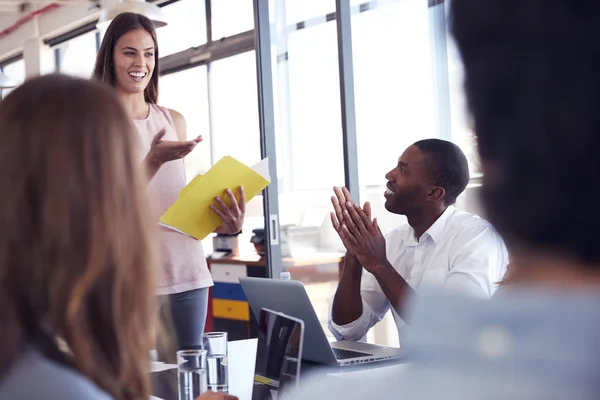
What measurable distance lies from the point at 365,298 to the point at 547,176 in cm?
212

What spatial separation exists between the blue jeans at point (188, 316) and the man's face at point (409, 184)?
692 millimetres

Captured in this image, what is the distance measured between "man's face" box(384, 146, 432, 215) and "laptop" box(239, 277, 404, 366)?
626 millimetres

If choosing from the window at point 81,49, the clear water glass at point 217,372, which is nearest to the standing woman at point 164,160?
the clear water glass at point 217,372

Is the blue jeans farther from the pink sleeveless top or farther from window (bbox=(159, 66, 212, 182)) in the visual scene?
window (bbox=(159, 66, 212, 182))

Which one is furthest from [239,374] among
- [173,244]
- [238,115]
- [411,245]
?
[238,115]

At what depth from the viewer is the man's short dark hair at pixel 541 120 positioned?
456mm

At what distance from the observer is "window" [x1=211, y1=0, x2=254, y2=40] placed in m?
5.90

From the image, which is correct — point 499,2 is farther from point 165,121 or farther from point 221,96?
point 221,96

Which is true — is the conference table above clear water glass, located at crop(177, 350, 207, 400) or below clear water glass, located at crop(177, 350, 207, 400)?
below

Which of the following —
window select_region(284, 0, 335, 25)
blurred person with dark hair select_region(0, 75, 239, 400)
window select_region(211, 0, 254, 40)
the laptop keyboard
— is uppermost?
window select_region(211, 0, 254, 40)

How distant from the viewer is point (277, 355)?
5.10 feet

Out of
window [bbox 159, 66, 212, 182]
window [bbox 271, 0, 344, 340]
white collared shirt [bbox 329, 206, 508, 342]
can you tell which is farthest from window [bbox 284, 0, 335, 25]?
white collared shirt [bbox 329, 206, 508, 342]

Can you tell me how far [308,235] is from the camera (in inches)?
208

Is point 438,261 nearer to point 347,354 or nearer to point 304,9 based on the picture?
point 347,354
